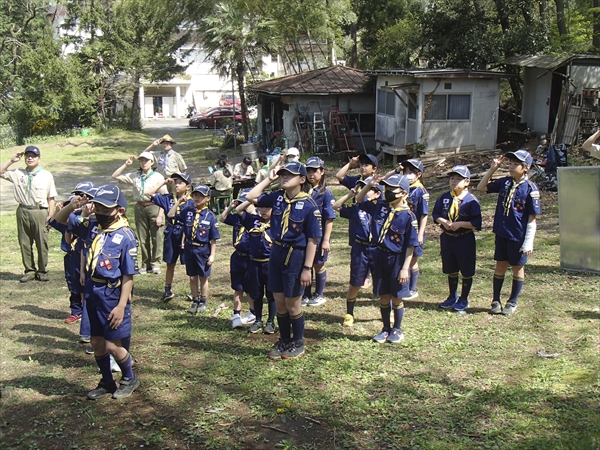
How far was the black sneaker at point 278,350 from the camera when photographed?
6.63 meters

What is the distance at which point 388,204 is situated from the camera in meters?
6.88

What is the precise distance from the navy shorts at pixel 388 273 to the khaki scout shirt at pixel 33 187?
18.1ft

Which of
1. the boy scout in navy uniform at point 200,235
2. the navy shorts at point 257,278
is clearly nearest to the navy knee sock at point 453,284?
the navy shorts at point 257,278

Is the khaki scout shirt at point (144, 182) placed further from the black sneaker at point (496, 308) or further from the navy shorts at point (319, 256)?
the black sneaker at point (496, 308)

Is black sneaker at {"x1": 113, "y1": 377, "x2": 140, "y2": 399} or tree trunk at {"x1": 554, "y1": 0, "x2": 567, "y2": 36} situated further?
tree trunk at {"x1": 554, "y1": 0, "x2": 567, "y2": 36}

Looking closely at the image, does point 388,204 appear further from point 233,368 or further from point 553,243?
point 553,243

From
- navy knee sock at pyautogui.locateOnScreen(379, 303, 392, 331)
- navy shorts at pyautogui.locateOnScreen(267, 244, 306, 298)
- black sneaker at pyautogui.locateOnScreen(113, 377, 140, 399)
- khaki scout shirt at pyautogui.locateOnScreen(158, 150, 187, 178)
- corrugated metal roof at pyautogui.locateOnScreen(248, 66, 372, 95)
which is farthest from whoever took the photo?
corrugated metal roof at pyautogui.locateOnScreen(248, 66, 372, 95)

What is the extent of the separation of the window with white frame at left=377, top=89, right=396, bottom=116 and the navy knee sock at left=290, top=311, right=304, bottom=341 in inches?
725

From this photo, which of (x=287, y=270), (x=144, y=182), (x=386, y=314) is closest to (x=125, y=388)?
(x=287, y=270)

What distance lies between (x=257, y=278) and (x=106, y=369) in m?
2.14

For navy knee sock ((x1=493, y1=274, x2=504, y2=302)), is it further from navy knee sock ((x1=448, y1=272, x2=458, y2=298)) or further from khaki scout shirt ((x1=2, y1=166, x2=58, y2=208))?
khaki scout shirt ((x1=2, y1=166, x2=58, y2=208))

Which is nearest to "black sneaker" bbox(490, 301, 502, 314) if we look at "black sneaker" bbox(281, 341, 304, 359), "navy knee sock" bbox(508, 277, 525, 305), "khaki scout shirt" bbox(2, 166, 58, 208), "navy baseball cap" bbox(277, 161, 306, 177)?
"navy knee sock" bbox(508, 277, 525, 305)

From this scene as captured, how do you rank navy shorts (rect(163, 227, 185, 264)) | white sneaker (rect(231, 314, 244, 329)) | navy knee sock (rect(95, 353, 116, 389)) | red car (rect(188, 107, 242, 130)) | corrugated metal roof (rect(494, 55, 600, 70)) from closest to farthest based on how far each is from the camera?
navy knee sock (rect(95, 353, 116, 389)), white sneaker (rect(231, 314, 244, 329)), navy shorts (rect(163, 227, 185, 264)), corrugated metal roof (rect(494, 55, 600, 70)), red car (rect(188, 107, 242, 130))

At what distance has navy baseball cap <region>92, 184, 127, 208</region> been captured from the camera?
5.37m
